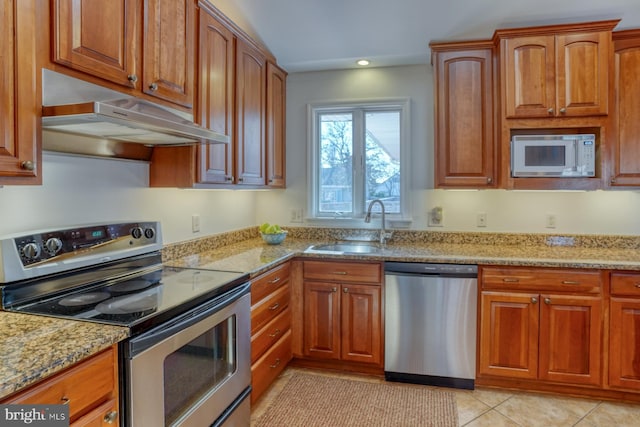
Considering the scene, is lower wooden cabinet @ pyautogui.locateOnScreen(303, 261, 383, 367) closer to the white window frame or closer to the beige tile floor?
the beige tile floor

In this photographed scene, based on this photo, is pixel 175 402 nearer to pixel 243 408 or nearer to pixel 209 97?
pixel 243 408

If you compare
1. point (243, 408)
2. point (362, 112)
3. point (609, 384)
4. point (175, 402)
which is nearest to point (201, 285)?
point (175, 402)

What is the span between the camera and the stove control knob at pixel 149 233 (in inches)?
81.7

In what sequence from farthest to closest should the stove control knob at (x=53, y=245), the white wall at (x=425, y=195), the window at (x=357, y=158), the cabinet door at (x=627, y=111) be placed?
the window at (x=357, y=158)
the white wall at (x=425, y=195)
the cabinet door at (x=627, y=111)
the stove control knob at (x=53, y=245)

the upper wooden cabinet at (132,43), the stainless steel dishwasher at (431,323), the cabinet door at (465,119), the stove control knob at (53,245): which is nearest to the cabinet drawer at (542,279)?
the stainless steel dishwasher at (431,323)

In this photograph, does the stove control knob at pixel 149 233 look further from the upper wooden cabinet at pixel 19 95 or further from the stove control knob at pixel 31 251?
the upper wooden cabinet at pixel 19 95

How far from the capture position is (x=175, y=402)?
1.48 m

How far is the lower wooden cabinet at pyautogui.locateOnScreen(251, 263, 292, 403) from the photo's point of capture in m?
2.23

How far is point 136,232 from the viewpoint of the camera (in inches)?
79.2

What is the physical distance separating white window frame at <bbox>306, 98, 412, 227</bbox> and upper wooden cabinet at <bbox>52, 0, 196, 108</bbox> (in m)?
1.48

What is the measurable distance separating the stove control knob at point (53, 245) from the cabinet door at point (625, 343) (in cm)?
291

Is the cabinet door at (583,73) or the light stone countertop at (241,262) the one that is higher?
the cabinet door at (583,73)

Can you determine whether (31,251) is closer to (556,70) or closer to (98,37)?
(98,37)

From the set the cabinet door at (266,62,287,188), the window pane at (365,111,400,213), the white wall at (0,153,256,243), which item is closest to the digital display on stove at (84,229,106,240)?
the white wall at (0,153,256,243)
